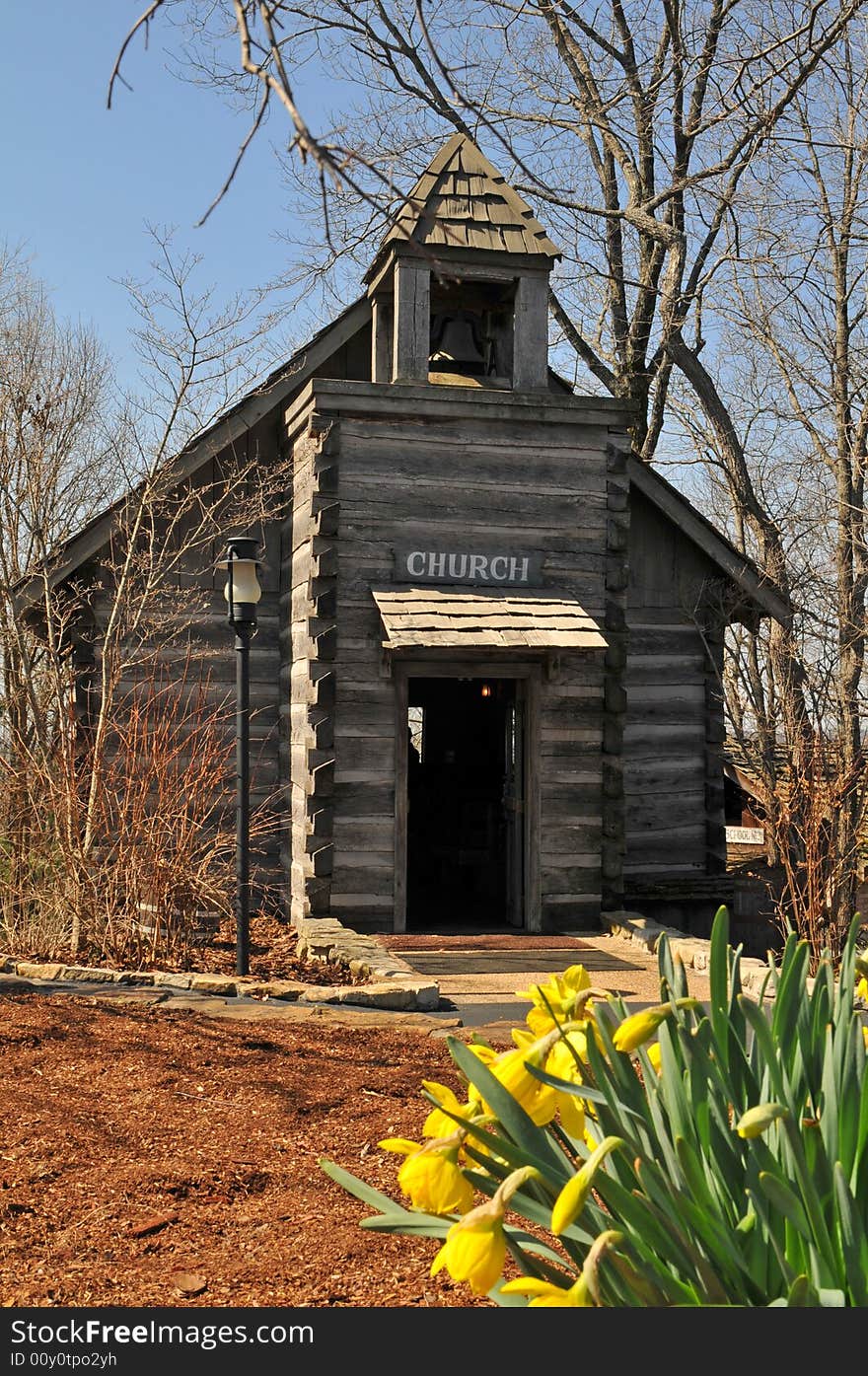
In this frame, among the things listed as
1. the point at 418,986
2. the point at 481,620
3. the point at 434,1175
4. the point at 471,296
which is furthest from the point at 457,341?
the point at 434,1175

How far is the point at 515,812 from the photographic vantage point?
1187 cm

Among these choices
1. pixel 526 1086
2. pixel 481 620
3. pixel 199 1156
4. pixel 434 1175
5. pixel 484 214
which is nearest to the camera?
pixel 434 1175

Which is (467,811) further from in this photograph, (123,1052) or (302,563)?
(123,1052)

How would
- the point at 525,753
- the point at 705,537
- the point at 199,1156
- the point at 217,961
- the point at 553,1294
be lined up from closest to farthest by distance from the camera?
1. the point at 553,1294
2. the point at 199,1156
3. the point at 217,961
4. the point at 525,753
5. the point at 705,537

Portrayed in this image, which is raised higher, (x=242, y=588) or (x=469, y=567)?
(x=469, y=567)

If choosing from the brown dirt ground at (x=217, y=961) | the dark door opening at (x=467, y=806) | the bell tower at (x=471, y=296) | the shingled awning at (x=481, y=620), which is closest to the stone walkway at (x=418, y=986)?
the brown dirt ground at (x=217, y=961)

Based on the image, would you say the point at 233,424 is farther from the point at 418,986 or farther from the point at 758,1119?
the point at 758,1119

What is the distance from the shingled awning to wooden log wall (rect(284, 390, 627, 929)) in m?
0.32

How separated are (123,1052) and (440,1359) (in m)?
3.98

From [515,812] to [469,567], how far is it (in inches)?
90.3

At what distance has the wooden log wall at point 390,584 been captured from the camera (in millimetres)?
10953

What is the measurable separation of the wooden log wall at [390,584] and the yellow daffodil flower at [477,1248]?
353 inches

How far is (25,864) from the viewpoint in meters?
9.88

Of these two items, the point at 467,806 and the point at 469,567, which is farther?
the point at 467,806
